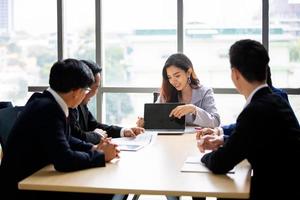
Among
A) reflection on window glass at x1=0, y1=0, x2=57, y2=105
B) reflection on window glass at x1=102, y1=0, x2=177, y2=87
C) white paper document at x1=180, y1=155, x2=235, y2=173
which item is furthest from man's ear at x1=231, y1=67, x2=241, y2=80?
reflection on window glass at x1=0, y1=0, x2=57, y2=105

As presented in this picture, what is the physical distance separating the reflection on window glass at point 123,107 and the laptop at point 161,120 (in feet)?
5.39

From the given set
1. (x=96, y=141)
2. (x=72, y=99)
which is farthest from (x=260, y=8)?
(x=72, y=99)

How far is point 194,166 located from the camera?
187 centimetres

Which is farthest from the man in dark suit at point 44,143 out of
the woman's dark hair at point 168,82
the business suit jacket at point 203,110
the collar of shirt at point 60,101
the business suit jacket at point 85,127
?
the woman's dark hair at point 168,82

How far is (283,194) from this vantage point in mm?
1639

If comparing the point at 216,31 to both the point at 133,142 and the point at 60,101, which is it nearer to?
the point at 133,142

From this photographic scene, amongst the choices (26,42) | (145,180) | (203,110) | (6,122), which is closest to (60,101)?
(145,180)

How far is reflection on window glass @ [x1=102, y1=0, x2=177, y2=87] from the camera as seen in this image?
176 inches

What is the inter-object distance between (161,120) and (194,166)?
1035 millimetres

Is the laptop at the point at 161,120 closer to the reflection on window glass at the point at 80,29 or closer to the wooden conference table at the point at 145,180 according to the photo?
the wooden conference table at the point at 145,180

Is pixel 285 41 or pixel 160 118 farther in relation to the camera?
pixel 285 41

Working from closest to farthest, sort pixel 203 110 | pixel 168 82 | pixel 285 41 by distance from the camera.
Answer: pixel 203 110
pixel 168 82
pixel 285 41

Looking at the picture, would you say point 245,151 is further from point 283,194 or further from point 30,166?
point 30,166

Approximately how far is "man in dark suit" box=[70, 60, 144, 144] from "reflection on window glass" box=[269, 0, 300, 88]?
6.82 ft
